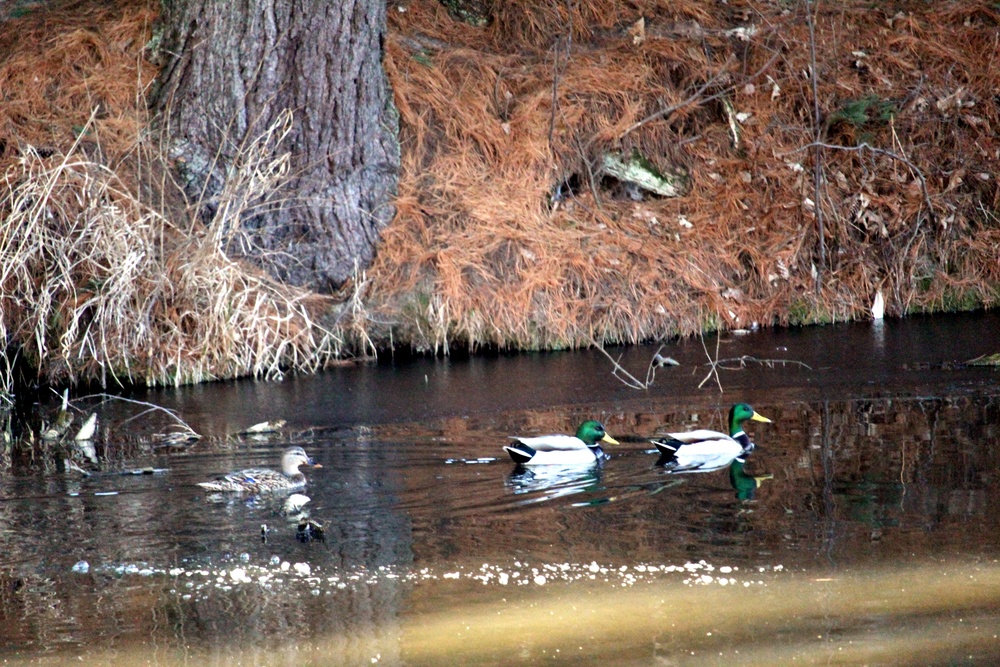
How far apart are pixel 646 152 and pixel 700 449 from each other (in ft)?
21.2

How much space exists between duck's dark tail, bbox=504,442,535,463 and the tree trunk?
418 cm

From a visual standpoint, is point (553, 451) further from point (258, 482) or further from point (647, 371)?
point (647, 371)

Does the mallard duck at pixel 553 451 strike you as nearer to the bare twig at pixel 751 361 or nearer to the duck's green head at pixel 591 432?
the duck's green head at pixel 591 432

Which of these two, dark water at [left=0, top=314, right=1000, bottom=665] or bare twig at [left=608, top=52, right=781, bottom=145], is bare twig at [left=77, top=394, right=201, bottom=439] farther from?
bare twig at [left=608, top=52, right=781, bottom=145]

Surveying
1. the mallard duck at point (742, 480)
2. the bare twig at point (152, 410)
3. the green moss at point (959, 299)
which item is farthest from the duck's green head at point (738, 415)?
the green moss at point (959, 299)

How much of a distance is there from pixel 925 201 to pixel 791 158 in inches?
56.1

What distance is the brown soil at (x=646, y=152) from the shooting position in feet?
35.8

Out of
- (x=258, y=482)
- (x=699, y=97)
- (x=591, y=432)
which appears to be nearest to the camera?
(x=258, y=482)

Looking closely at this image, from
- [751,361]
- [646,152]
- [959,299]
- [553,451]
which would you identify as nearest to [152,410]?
[553,451]

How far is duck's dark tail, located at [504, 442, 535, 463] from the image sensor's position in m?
6.80

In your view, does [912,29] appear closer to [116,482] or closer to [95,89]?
[95,89]

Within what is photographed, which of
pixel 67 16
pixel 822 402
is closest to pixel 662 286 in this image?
pixel 822 402

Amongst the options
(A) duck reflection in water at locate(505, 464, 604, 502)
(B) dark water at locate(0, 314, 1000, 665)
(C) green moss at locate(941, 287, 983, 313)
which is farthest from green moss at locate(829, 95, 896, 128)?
(A) duck reflection in water at locate(505, 464, 604, 502)

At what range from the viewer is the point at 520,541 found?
212 inches
